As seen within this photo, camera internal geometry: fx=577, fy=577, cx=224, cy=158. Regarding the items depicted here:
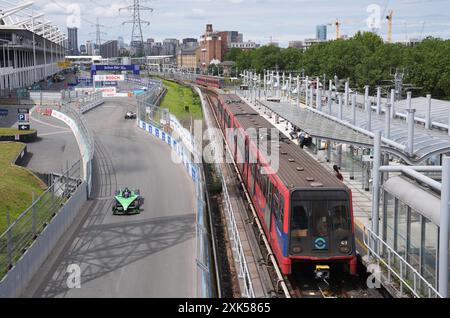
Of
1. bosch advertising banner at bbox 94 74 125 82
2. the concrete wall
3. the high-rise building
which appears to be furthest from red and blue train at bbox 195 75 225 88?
the concrete wall

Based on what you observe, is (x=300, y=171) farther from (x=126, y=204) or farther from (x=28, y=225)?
(x=28, y=225)

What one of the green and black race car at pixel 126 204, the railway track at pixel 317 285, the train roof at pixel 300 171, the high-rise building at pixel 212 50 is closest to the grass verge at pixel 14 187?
the green and black race car at pixel 126 204

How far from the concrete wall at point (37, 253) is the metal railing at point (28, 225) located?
21 cm

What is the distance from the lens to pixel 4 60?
79.7m

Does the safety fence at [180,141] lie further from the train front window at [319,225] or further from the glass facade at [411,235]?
the glass facade at [411,235]

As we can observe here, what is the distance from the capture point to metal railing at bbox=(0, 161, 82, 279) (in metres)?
13.7

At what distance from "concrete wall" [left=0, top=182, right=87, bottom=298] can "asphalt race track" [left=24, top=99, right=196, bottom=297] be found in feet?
0.76

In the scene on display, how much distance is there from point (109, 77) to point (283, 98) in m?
28.9

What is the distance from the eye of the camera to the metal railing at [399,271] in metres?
12.1

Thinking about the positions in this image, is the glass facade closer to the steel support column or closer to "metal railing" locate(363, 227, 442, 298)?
"metal railing" locate(363, 227, 442, 298)

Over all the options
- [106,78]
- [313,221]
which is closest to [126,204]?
[313,221]

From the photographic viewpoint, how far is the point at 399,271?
46.1 ft

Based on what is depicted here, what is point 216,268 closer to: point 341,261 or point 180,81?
point 341,261
